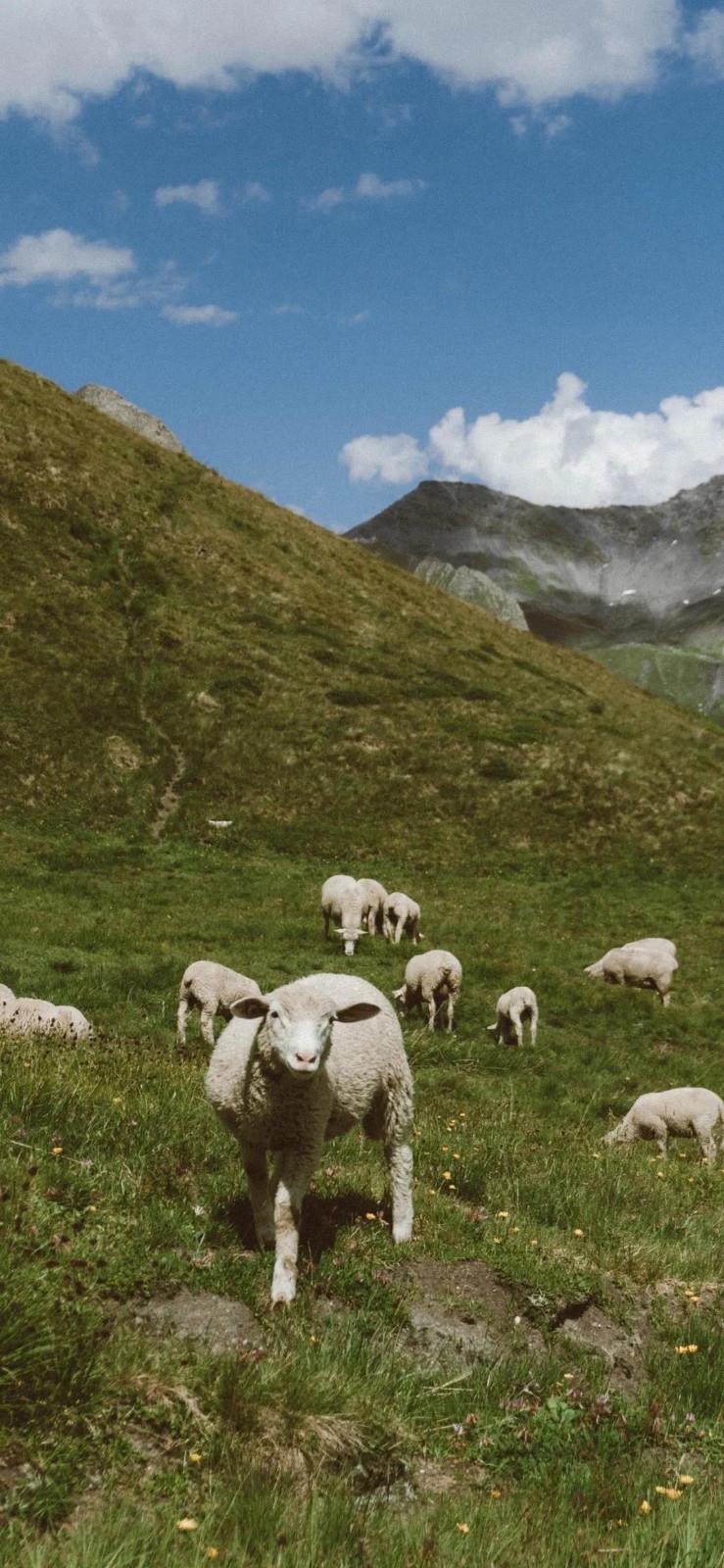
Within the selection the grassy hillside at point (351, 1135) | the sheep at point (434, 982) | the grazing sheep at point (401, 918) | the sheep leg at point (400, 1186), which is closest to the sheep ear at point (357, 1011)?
the sheep leg at point (400, 1186)

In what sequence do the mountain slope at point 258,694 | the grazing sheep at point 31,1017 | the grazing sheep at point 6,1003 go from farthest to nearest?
the mountain slope at point 258,694, the grazing sheep at point 6,1003, the grazing sheep at point 31,1017

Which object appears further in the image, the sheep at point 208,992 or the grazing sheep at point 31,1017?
the sheep at point 208,992

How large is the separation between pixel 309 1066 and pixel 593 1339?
2.50 m

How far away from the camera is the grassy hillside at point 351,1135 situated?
13.5 feet

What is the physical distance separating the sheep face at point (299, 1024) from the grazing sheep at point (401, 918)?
1937cm

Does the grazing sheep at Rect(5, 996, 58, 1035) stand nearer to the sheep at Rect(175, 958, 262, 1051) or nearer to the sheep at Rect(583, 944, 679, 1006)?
the sheep at Rect(175, 958, 262, 1051)

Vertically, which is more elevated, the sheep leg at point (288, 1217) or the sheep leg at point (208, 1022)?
the sheep leg at point (288, 1217)

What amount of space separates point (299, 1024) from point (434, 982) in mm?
13802

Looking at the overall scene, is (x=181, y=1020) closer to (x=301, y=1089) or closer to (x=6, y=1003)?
(x=6, y=1003)

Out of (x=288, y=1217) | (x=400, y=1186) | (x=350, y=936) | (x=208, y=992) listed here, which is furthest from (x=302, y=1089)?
(x=350, y=936)

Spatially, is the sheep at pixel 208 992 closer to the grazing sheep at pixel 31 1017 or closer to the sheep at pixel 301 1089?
the grazing sheep at pixel 31 1017

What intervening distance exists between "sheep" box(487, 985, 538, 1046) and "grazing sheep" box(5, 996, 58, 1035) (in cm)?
888

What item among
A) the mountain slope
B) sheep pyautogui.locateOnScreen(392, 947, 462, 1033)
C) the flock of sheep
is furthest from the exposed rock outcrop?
the flock of sheep

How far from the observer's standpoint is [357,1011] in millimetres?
6668
